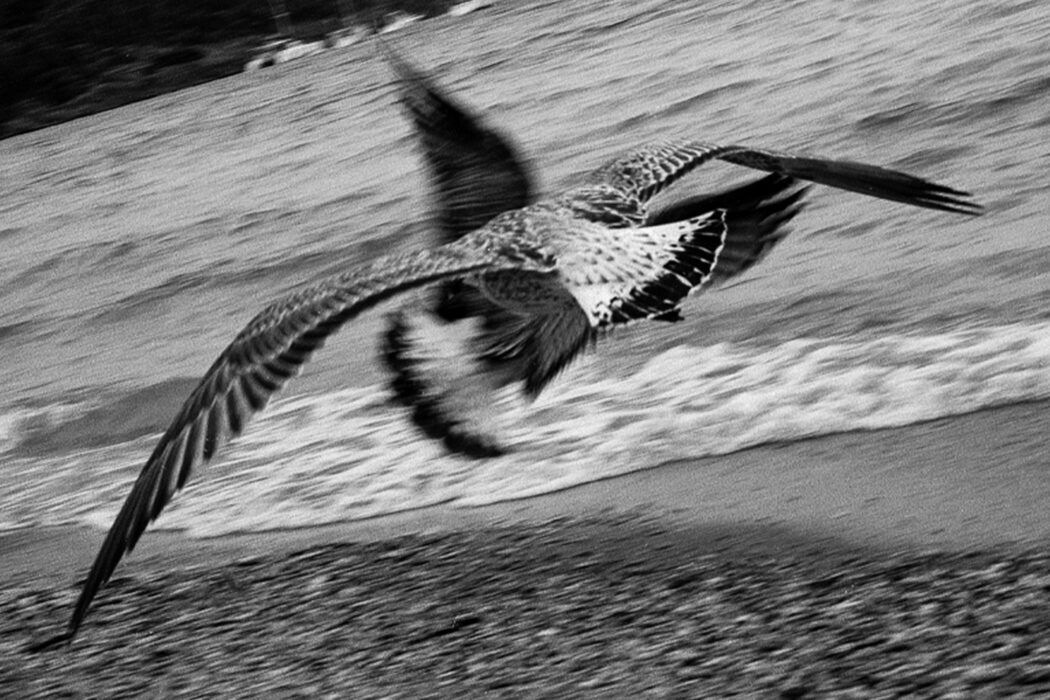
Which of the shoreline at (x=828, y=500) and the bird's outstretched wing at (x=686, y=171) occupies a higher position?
the bird's outstretched wing at (x=686, y=171)

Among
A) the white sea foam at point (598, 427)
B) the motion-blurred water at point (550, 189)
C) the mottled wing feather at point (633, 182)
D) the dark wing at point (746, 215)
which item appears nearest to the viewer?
the dark wing at point (746, 215)

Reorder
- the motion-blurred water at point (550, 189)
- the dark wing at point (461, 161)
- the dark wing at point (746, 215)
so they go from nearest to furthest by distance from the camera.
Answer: the dark wing at point (746, 215) < the motion-blurred water at point (550, 189) < the dark wing at point (461, 161)

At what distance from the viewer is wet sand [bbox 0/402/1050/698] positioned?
11.9 feet

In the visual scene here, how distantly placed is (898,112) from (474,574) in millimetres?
6020

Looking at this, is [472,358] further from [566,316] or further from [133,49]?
[133,49]

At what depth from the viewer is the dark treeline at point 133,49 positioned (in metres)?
19.3

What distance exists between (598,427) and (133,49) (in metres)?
15.1

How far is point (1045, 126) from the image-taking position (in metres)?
8.50

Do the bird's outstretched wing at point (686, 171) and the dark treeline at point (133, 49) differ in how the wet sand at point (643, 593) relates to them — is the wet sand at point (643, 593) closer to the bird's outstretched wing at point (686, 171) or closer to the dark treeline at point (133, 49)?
the bird's outstretched wing at point (686, 171)

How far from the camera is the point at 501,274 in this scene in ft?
16.4

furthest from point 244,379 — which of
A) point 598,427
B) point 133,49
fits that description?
point 133,49

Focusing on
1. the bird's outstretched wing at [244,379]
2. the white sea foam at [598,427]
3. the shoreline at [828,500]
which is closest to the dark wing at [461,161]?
the white sea foam at [598,427]

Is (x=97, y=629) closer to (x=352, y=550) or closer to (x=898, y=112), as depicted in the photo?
(x=352, y=550)

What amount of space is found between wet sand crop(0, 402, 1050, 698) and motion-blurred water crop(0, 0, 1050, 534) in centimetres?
33
